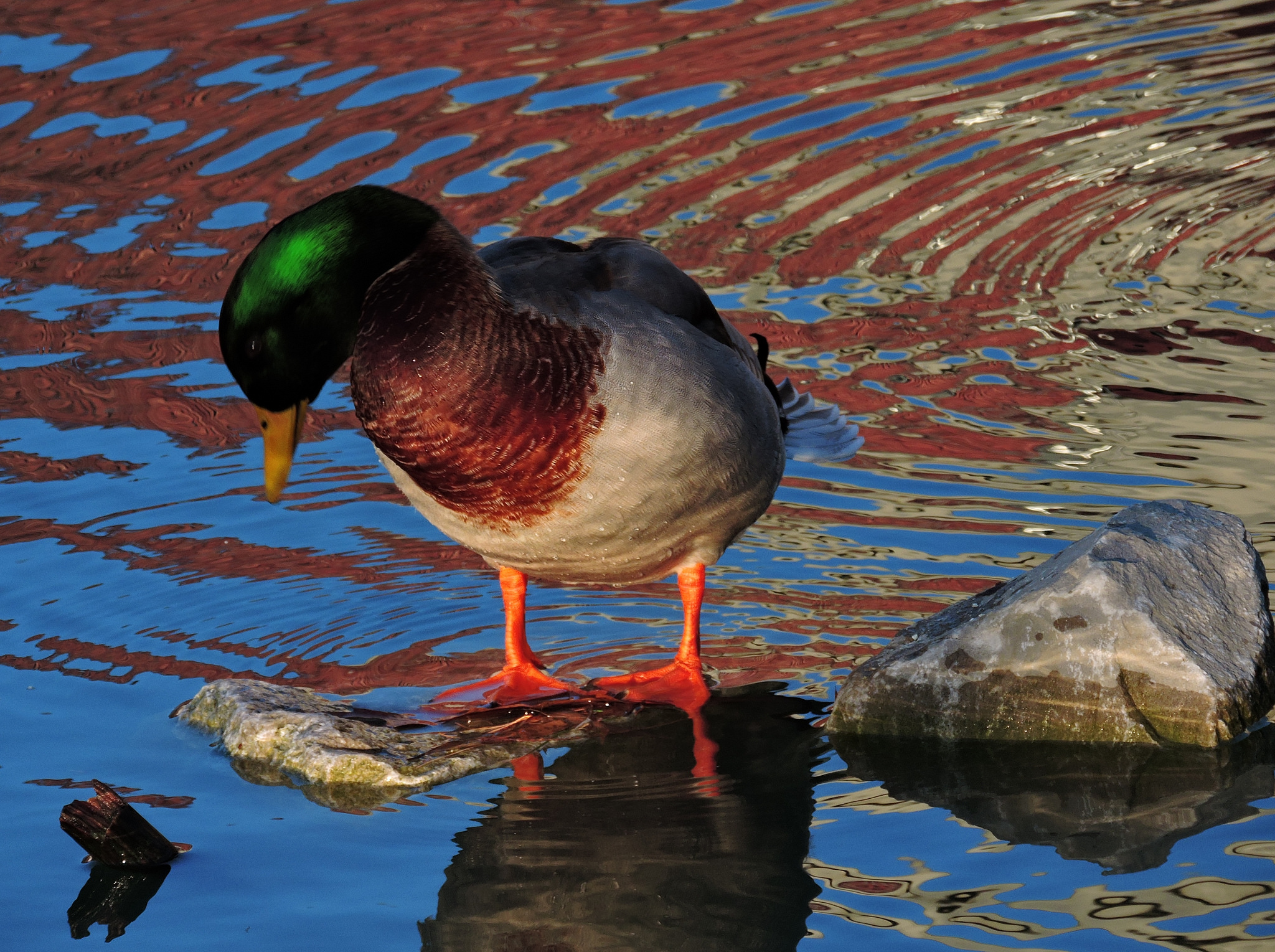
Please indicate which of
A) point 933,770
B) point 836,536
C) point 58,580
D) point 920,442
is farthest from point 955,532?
point 58,580

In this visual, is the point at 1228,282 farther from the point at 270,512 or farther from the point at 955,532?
the point at 270,512

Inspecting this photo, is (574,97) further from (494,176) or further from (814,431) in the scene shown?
(814,431)

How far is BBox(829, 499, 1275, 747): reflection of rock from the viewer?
378 cm

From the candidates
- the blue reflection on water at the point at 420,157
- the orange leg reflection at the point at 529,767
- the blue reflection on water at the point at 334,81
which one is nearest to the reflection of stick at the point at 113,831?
the orange leg reflection at the point at 529,767

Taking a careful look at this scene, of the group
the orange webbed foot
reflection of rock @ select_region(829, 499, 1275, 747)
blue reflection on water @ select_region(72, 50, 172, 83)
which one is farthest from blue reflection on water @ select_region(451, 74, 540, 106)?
reflection of rock @ select_region(829, 499, 1275, 747)

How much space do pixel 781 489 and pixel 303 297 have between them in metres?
2.08

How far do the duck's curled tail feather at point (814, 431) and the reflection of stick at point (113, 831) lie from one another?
83.5 inches

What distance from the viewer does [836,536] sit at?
16.2ft

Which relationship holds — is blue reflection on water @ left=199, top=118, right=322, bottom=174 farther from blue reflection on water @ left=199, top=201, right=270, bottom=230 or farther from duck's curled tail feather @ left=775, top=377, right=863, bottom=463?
duck's curled tail feather @ left=775, top=377, right=863, bottom=463

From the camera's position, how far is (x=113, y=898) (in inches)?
135

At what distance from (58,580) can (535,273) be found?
179 cm

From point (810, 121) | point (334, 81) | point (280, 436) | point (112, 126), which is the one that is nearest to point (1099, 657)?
point (280, 436)

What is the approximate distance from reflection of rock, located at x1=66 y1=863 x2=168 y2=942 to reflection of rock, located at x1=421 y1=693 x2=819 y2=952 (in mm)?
562

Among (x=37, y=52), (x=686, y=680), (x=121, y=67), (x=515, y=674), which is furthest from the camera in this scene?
(x=37, y=52)
